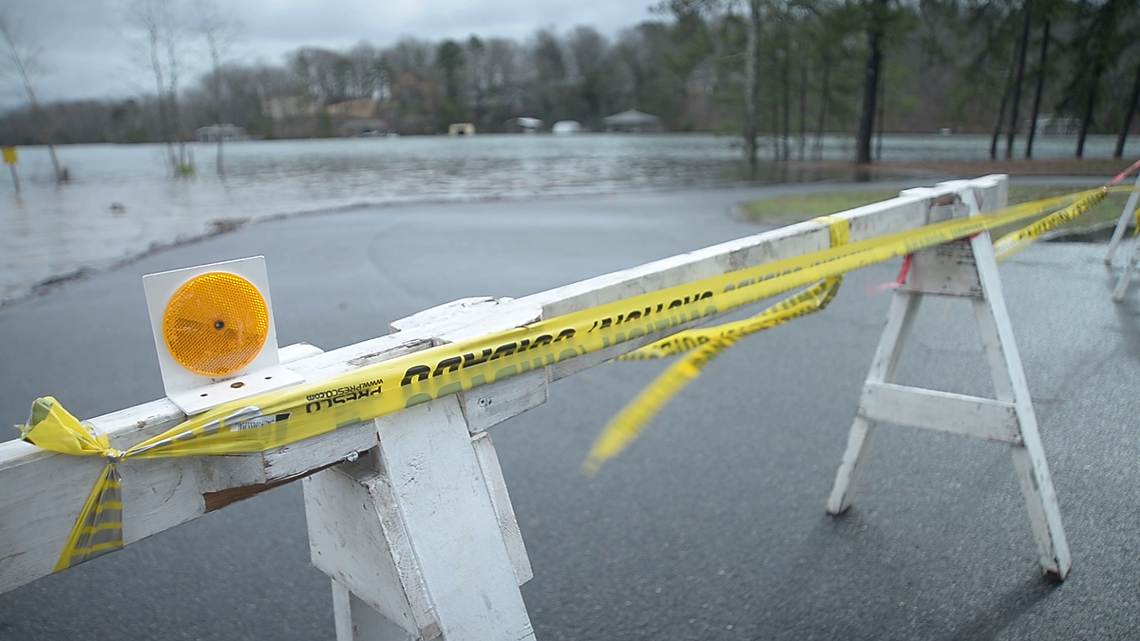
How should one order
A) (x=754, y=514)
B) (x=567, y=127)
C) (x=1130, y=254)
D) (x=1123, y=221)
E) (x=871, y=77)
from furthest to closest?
(x=567, y=127), (x=871, y=77), (x=1123, y=221), (x=1130, y=254), (x=754, y=514)

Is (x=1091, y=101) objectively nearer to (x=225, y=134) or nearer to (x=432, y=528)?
(x=432, y=528)

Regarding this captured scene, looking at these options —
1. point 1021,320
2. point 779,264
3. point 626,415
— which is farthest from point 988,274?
point 1021,320

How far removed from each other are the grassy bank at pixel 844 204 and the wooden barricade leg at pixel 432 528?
36.7 feet

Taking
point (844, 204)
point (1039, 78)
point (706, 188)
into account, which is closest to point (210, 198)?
point (706, 188)

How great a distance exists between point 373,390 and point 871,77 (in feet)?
99.6

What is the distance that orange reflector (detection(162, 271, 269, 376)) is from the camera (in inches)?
48.3

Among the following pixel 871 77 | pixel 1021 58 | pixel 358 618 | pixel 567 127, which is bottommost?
pixel 358 618

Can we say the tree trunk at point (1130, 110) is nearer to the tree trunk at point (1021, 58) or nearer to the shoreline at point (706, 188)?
the tree trunk at point (1021, 58)

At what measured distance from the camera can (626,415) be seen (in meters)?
1.88

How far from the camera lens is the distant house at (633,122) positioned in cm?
12381

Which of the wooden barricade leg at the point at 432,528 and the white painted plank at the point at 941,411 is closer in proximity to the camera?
the wooden barricade leg at the point at 432,528

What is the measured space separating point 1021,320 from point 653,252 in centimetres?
502

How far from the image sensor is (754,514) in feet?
11.5

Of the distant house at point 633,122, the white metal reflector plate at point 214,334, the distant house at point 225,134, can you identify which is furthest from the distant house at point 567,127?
the white metal reflector plate at point 214,334
